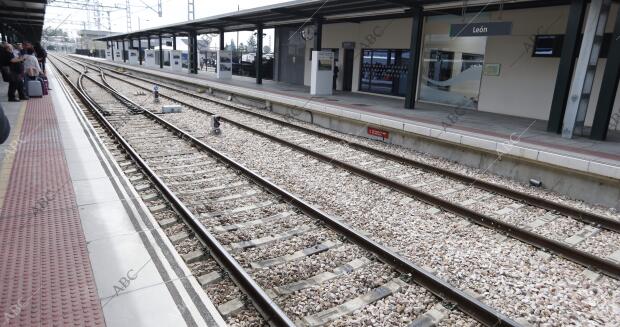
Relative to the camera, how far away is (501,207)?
262 inches

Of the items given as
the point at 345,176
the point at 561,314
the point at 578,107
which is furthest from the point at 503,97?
the point at 561,314

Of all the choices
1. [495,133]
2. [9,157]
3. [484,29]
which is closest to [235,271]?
[9,157]

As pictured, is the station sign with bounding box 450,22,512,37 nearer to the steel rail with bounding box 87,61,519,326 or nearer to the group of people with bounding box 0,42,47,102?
the steel rail with bounding box 87,61,519,326

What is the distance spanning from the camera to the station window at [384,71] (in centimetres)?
1901

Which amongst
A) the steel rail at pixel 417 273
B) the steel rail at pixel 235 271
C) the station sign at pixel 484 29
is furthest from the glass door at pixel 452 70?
the steel rail at pixel 235 271

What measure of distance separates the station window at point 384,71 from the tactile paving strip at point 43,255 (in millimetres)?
15454

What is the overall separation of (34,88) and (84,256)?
1411cm

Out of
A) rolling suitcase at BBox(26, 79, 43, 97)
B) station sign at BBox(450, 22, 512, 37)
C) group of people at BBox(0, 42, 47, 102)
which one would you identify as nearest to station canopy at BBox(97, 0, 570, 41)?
Answer: station sign at BBox(450, 22, 512, 37)

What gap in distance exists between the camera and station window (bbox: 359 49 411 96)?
1901 cm

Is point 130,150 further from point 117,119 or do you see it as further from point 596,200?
point 596,200

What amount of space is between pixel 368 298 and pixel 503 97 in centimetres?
1315

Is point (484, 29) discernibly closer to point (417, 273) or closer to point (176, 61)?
point (417, 273)

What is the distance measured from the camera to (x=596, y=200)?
24.4 feet

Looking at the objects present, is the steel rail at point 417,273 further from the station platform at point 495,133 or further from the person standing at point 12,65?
the person standing at point 12,65
